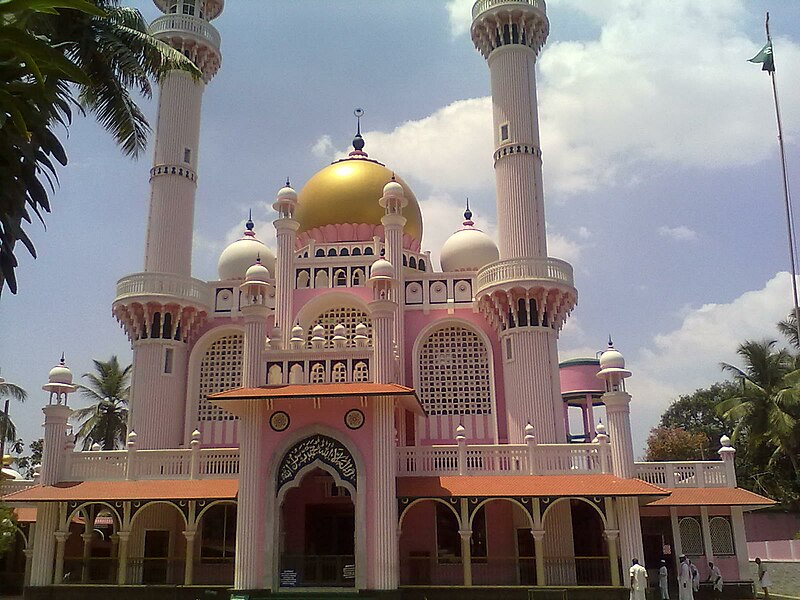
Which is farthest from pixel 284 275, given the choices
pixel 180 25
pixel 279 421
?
pixel 180 25

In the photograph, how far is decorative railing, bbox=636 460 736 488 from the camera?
22531 mm

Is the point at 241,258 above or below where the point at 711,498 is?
above

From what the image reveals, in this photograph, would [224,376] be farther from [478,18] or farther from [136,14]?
[478,18]

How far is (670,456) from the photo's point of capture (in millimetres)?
49312

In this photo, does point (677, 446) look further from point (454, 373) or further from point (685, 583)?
point (685, 583)

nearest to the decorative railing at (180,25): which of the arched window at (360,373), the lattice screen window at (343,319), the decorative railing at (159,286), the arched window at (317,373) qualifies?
the decorative railing at (159,286)

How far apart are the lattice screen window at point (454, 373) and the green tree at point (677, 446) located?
89.2 feet

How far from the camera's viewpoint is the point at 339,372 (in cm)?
2097

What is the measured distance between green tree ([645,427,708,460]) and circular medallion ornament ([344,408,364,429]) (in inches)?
1347

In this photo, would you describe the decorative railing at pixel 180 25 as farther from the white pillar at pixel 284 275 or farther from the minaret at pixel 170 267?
A: the white pillar at pixel 284 275

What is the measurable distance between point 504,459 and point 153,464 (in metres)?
10.1

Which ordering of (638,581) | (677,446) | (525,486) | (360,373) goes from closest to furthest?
1. (638,581)
2. (525,486)
3. (360,373)
4. (677,446)

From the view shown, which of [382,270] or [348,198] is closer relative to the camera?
[382,270]

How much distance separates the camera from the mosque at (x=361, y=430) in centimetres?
2031
